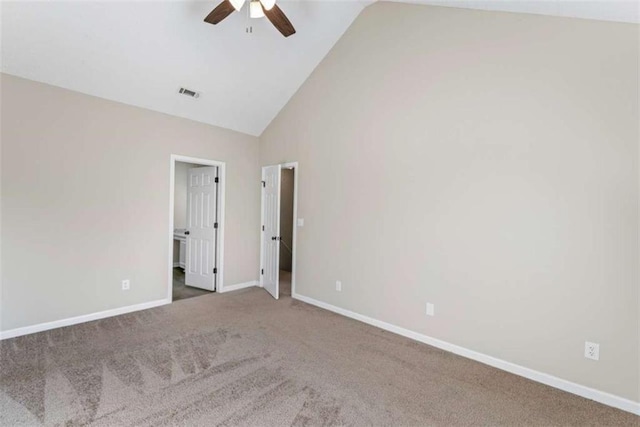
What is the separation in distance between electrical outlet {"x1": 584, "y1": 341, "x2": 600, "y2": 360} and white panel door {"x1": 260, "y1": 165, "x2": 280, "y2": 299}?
361 cm

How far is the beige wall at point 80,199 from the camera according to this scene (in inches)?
128

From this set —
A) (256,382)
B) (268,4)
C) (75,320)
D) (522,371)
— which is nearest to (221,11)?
(268,4)

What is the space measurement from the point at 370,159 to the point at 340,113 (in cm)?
86

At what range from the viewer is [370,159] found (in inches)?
152

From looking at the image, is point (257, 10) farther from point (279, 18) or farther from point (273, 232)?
point (273, 232)

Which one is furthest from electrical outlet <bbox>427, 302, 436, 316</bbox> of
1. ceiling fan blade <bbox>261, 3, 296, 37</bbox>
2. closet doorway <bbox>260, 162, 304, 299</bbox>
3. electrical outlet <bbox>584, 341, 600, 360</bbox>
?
ceiling fan blade <bbox>261, 3, 296, 37</bbox>

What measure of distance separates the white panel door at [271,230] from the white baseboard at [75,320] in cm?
153

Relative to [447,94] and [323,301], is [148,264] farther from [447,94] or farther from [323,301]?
[447,94]

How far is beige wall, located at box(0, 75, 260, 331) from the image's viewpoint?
325 cm

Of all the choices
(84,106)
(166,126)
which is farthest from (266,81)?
(84,106)

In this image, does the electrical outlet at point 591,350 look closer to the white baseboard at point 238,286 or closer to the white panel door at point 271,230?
the white panel door at point 271,230

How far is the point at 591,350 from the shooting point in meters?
2.43

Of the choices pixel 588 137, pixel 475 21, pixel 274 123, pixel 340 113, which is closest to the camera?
pixel 588 137

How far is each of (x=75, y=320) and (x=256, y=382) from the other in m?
2.64
